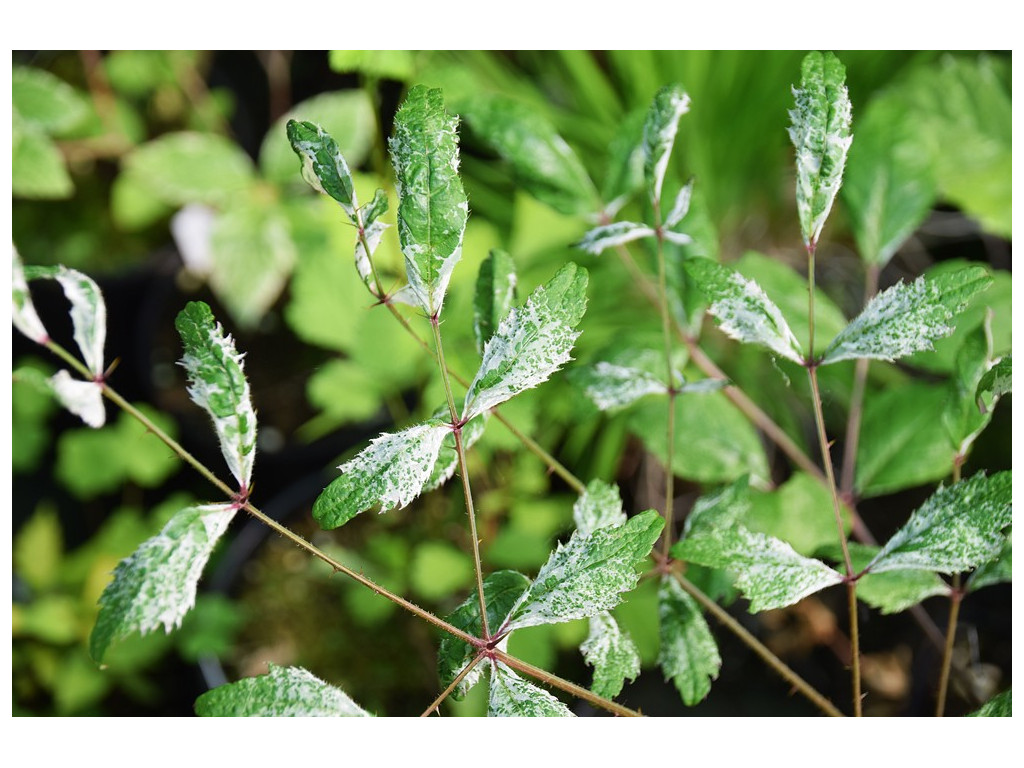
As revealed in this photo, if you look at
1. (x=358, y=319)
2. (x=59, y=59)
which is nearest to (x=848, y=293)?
(x=358, y=319)

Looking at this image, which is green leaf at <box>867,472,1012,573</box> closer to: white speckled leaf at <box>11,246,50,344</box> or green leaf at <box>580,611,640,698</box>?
green leaf at <box>580,611,640,698</box>

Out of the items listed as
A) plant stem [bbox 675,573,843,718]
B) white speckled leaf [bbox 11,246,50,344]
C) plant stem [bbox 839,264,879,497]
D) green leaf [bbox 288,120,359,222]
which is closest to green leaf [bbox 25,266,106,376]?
white speckled leaf [bbox 11,246,50,344]

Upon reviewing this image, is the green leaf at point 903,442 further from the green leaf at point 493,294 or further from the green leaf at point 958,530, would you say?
the green leaf at point 493,294

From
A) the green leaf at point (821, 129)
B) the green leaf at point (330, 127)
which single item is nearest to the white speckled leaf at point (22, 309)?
the green leaf at point (821, 129)

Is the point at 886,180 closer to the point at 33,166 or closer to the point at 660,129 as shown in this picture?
the point at 660,129

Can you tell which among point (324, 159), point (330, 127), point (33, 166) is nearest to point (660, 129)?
point (324, 159)
